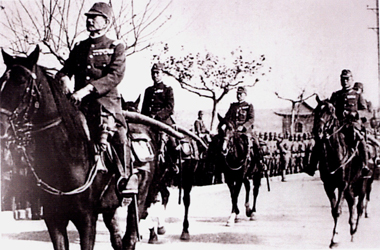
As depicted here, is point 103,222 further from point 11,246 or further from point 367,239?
point 367,239

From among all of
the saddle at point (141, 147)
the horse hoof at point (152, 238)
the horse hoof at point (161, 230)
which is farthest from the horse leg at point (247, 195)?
the saddle at point (141, 147)

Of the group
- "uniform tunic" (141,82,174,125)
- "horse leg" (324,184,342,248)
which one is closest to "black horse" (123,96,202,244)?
"uniform tunic" (141,82,174,125)

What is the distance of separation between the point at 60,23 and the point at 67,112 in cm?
Answer: 148

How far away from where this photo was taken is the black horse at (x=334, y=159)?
5.99 m

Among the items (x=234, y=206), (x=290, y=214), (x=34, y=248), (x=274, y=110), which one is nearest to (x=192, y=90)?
(x=274, y=110)

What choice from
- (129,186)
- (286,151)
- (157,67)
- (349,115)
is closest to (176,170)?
(129,186)

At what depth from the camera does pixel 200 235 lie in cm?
582

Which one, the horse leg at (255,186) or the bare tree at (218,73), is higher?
the bare tree at (218,73)

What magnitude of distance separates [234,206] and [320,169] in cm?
105

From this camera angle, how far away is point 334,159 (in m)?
6.00

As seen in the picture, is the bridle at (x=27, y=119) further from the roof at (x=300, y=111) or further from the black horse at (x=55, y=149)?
the roof at (x=300, y=111)

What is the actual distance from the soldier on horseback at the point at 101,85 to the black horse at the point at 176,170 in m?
0.51

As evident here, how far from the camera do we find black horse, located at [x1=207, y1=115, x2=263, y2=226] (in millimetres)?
6170

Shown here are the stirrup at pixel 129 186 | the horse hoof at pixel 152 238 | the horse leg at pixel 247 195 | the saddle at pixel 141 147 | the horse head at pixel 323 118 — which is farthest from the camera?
the horse leg at pixel 247 195
